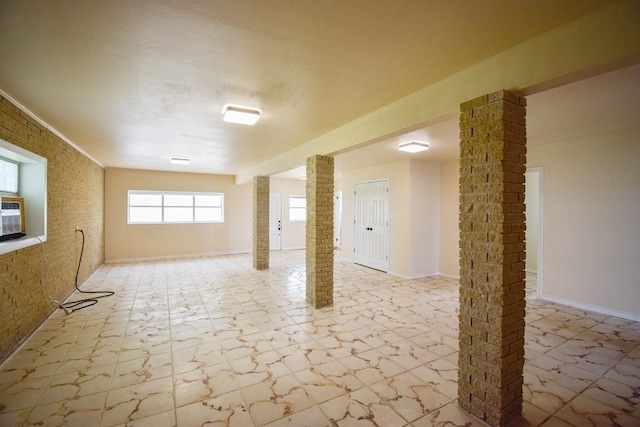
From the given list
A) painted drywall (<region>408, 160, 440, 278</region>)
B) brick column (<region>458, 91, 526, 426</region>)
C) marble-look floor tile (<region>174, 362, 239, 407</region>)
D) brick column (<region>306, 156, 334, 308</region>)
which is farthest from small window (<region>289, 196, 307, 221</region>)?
brick column (<region>458, 91, 526, 426</region>)

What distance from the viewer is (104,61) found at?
2209 millimetres

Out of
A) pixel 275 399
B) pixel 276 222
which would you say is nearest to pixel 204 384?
pixel 275 399

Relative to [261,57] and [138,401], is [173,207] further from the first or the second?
[261,57]

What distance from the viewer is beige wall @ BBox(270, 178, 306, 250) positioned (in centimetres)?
1053

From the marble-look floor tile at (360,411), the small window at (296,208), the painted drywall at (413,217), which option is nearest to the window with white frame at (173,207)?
the small window at (296,208)

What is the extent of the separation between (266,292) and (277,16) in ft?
14.8

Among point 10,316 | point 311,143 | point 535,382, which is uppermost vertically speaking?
point 311,143

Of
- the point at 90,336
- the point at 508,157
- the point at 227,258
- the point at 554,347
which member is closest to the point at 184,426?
the point at 90,336

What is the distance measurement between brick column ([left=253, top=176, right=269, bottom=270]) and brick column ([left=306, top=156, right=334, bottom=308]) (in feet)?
9.83

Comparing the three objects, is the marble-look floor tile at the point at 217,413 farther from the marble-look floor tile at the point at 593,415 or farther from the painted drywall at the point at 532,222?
the painted drywall at the point at 532,222

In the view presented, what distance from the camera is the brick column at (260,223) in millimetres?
7258

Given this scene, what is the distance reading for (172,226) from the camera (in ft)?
28.9

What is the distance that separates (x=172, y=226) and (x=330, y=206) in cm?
633

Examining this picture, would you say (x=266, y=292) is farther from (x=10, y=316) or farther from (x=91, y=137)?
(x=91, y=137)
